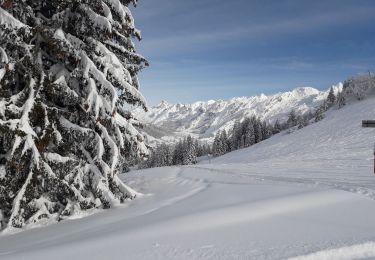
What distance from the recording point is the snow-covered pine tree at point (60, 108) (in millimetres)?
10602

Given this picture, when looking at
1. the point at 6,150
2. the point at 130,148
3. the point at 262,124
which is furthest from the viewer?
the point at 262,124

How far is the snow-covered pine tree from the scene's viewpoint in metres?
10.6

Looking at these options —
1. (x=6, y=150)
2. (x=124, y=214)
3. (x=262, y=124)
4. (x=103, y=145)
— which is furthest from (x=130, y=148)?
(x=262, y=124)

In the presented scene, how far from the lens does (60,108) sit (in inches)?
467

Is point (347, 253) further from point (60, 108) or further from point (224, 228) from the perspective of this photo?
point (60, 108)

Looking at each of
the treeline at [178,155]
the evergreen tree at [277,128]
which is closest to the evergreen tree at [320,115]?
the evergreen tree at [277,128]

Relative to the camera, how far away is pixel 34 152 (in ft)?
34.3

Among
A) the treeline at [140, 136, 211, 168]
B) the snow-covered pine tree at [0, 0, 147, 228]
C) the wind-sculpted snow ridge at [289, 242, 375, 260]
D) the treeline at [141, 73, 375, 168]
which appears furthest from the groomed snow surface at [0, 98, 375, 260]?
the treeline at [141, 73, 375, 168]

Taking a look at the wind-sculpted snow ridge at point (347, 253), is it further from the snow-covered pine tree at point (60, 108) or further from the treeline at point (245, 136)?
the treeline at point (245, 136)

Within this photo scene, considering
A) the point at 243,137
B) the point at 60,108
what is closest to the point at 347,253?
the point at 60,108

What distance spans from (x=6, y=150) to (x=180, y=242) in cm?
674

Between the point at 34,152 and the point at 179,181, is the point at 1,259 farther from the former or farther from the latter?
the point at 179,181

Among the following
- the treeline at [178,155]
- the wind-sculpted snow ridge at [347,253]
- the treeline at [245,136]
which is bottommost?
the wind-sculpted snow ridge at [347,253]

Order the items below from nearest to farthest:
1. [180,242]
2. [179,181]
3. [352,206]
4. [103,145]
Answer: [180,242] < [352,206] < [103,145] < [179,181]
